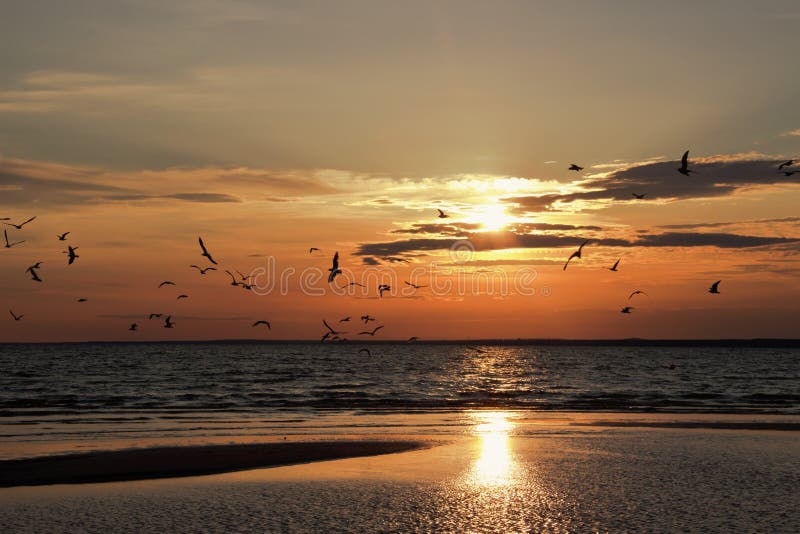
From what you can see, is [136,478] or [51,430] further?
[51,430]

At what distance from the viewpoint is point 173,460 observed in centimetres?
3161

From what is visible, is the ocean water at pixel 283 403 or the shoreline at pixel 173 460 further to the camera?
the ocean water at pixel 283 403

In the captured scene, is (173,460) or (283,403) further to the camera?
(283,403)

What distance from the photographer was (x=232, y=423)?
1858 inches

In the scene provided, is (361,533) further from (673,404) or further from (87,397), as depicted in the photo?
(87,397)

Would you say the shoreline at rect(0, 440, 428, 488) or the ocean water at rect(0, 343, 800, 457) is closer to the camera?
the shoreline at rect(0, 440, 428, 488)

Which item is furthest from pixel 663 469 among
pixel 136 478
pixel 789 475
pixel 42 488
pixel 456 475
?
pixel 42 488

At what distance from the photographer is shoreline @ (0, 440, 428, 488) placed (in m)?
28.0

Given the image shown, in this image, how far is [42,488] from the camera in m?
25.9

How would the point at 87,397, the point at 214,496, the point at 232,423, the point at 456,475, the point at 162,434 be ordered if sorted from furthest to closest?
the point at 87,397
the point at 232,423
the point at 162,434
the point at 456,475
the point at 214,496

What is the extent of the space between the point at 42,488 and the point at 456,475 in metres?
13.7

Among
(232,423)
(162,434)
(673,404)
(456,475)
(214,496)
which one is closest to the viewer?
(214,496)

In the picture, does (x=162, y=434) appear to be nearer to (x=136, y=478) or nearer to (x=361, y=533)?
(x=136, y=478)

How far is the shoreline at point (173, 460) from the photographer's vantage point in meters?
28.0
